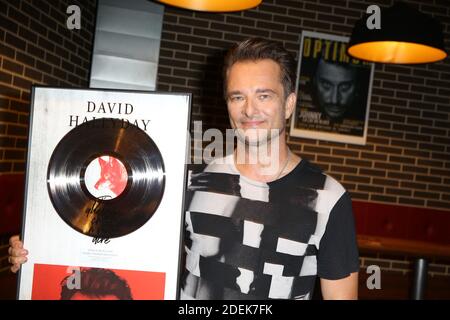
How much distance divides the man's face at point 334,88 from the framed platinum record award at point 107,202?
2960 millimetres

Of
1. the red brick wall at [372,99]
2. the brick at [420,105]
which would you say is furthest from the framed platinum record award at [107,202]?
the brick at [420,105]

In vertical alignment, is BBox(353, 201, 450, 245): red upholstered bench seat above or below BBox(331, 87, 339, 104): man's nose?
below

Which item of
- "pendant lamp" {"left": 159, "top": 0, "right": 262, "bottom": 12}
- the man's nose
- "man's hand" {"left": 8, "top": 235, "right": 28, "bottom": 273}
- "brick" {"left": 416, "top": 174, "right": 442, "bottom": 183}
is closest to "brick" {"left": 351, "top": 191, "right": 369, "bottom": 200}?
"brick" {"left": 416, "top": 174, "right": 442, "bottom": 183}

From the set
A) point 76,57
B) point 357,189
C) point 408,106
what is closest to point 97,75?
point 76,57

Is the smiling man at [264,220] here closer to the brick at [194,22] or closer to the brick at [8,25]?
the brick at [8,25]

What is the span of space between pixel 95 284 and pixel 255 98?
68 centimetres

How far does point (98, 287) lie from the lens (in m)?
1.20

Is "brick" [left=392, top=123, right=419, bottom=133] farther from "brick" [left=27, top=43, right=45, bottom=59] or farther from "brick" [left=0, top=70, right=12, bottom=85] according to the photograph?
"brick" [left=0, top=70, right=12, bottom=85]

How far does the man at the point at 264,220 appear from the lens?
4.33 ft

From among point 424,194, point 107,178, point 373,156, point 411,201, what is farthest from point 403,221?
point 107,178

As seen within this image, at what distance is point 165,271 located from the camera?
1206 mm

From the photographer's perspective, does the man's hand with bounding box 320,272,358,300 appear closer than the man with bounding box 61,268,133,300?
No

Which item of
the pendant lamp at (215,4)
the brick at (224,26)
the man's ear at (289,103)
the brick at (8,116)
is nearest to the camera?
the man's ear at (289,103)

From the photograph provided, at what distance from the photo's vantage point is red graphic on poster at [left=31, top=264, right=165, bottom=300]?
1.19 m
